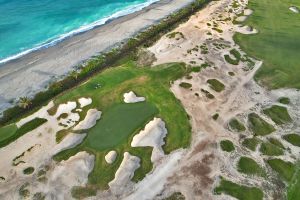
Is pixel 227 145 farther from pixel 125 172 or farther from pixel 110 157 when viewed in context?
pixel 110 157

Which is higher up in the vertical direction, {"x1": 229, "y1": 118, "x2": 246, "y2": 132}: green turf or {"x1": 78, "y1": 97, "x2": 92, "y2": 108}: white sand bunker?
{"x1": 78, "y1": 97, "x2": 92, "y2": 108}: white sand bunker

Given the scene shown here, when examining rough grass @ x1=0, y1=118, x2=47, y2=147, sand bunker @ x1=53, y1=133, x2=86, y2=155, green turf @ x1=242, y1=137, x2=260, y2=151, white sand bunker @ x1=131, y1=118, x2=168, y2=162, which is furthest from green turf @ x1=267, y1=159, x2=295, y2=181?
rough grass @ x1=0, y1=118, x2=47, y2=147

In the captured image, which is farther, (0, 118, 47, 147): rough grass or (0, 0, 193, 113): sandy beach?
(0, 0, 193, 113): sandy beach

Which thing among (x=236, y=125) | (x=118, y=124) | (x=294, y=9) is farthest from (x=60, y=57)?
(x=294, y=9)

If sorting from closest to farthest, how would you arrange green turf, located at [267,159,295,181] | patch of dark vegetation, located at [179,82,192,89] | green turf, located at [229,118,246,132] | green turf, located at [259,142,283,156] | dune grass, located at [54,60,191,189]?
1. green turf, located at [267,159,295,181]
2. dune grass, located at [54,60,191,189]
3. green turf, located at [259,142,283,156]
4. green turf, located at [229,118,246,132]
5. patch of dark vegetation, located at [179,82,192,89]

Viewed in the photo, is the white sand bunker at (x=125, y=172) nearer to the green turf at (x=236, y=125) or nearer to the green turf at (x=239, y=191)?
the green turf at (x=239, y=191)

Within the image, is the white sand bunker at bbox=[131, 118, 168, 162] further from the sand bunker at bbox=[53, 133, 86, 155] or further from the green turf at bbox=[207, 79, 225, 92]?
the green turf at bbox=[207, 79, 225, 92]

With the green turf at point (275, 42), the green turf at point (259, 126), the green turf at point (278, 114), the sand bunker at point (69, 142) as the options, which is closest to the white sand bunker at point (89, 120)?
the sand bunker at point (69, 142)
